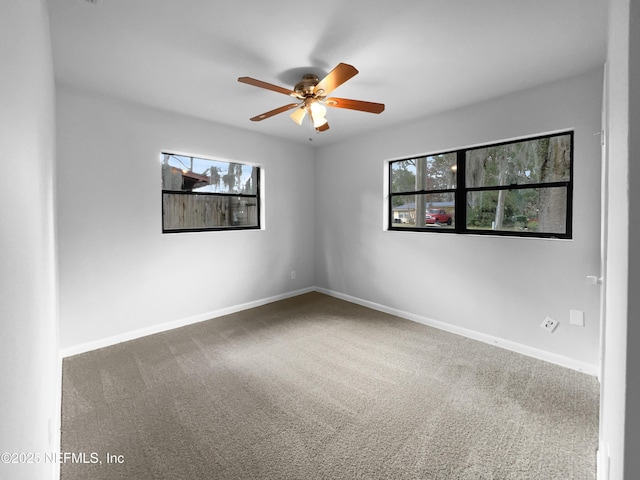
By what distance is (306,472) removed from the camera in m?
1.58

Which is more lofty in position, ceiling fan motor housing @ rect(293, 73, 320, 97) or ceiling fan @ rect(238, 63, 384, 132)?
ceiling fan motor housing @ rect(293, 73, 320, 97)

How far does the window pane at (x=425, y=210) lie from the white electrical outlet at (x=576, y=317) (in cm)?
135

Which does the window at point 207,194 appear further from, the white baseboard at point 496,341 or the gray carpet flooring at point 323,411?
the white baseboard at point 496,341

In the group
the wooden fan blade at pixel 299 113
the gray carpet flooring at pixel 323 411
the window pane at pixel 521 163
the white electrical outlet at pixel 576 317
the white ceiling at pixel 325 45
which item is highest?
the white ceiling at pixel 325 45

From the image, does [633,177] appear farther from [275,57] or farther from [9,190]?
[275,57]

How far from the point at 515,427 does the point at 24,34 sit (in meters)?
2.94

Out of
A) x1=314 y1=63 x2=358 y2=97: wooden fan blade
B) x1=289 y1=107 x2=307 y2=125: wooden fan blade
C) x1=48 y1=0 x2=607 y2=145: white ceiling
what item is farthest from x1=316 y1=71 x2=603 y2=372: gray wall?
x1=314 y1=63 x2=358 y2=97: wooden fan blade

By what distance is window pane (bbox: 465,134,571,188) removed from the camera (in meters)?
2.71

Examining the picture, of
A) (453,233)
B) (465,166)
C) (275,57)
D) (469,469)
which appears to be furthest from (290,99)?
(469,469)

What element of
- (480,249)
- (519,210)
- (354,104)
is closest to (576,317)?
(480,249)

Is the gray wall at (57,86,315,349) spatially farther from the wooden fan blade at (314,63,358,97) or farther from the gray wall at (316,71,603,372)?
the wooden fan blade at (314,63,358,97)

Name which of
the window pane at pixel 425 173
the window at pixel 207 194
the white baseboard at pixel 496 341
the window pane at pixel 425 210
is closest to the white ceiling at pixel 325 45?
the window pane at pixel 425 173

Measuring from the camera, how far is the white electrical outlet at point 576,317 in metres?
2.58

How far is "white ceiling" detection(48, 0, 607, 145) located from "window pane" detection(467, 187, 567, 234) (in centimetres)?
97
